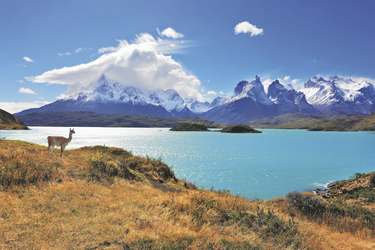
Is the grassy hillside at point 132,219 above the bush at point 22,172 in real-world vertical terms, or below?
below

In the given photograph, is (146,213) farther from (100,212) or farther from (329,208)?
(329,208)

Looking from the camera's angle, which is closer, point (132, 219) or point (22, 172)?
point (132, 219)

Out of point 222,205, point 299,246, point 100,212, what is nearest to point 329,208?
point 299,246

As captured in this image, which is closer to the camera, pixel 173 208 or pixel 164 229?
pixel 164 229

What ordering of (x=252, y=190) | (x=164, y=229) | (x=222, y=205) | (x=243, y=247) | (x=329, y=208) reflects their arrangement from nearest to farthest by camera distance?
(x=243, y=247)
(x=164, y=229)
(x=222, y=205)
(x=329, y=208)
(x=252, y=190)

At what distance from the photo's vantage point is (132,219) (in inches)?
352

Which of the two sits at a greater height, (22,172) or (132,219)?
(22,172)

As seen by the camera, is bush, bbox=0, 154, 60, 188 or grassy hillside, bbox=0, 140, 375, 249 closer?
grassy hillside, bbox=0, 140, 375, 249

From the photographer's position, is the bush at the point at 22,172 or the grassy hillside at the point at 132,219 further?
the bush at the point at 22,172

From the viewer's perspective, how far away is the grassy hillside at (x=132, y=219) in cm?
727

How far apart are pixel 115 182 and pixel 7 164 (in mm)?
6807

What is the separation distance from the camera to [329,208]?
49.1ft

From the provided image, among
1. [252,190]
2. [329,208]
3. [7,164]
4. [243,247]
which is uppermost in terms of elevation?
[7,164]

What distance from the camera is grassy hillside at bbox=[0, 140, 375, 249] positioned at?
727 cm
